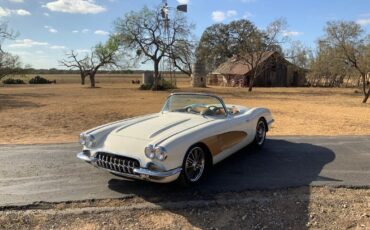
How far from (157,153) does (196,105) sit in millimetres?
2106

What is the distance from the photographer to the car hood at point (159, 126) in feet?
16.5

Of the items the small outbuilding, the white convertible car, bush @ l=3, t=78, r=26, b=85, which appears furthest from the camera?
bush @ l=3, t=78, r=26, b=85

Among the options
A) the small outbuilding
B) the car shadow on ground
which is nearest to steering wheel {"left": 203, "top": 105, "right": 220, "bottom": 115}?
the car shadow on ground

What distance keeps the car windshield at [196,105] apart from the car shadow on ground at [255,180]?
91 cm

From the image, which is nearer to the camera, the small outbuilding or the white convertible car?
the white convertible car

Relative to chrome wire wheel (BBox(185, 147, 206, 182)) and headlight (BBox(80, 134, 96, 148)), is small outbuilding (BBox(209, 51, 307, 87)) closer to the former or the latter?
chrome wire wheel (BBox(185, 147, 206, 182))

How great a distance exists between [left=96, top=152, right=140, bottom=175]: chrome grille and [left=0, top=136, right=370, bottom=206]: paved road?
34 cm

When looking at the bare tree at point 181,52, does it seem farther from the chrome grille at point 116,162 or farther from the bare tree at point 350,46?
the chrome grille at point 116,162

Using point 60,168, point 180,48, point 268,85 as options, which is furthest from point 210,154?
point 268,85

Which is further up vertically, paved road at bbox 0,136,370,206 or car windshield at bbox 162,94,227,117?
car windshield at bbox 162,94,227,117

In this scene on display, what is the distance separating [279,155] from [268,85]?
50.5 m

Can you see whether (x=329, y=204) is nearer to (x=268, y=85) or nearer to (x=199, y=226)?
(x=199, y=226)

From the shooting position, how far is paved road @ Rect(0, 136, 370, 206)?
4.89 metres

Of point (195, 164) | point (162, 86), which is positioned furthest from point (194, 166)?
point (162, 86)
